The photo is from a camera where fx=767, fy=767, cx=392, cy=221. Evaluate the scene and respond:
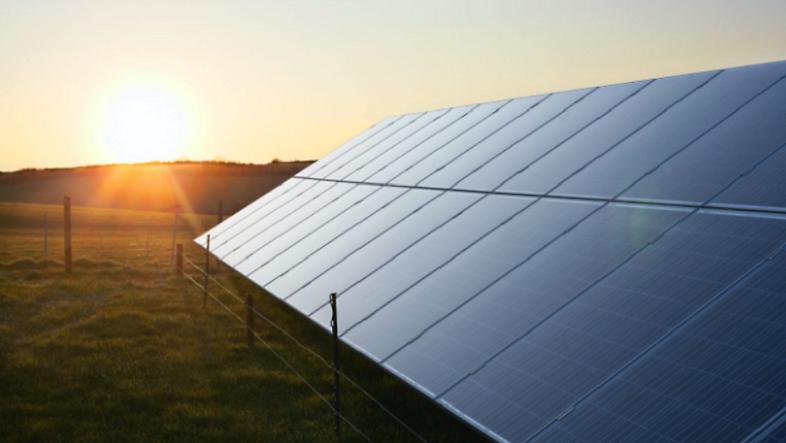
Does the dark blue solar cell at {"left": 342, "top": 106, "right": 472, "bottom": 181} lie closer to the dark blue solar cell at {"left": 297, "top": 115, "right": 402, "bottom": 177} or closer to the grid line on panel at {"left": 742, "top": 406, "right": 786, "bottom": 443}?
the dark blue solar cell at {"left": 297, "top": 115, "right": 402, "bottom": 177}

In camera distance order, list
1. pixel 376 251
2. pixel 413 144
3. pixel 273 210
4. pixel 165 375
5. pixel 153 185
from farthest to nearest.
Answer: pixel 153 185
pixel 273 210
pixel 413 144
pixel 165 375
pixel 376 251

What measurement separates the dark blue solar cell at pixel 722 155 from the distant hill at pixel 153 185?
2615 inches

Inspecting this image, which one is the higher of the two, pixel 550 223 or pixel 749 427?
pixel 550 223

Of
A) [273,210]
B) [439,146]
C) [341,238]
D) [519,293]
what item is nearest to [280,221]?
[273,210]

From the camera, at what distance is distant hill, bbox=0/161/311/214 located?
255 ft

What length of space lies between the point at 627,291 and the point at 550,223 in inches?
105

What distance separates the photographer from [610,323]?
23.9 feet

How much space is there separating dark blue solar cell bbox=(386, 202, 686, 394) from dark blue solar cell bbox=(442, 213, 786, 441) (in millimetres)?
246

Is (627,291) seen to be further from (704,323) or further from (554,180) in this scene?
(554,180)

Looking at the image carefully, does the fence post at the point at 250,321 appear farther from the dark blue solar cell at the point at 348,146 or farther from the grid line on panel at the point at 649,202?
the dark blue solar cell at the point at 348,146

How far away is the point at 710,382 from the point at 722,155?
182 inches

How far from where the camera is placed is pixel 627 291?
301 inches

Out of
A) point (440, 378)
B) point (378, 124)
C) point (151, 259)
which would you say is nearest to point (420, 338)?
point (440, 378)

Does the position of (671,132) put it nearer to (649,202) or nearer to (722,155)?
(722,155)
